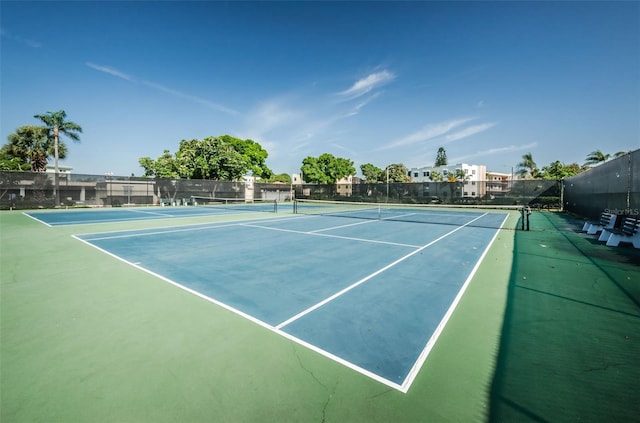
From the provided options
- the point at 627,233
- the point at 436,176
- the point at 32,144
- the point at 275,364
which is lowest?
the point at 275,364

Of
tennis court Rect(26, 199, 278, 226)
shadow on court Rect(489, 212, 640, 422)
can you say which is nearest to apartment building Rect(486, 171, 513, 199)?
tennis court Rect(26, 199, 278, 226)

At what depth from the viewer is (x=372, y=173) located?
8625cm

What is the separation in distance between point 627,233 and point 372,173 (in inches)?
3091

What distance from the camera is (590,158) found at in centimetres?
4231

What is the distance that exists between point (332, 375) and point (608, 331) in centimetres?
373

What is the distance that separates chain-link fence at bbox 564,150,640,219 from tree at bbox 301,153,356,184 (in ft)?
163

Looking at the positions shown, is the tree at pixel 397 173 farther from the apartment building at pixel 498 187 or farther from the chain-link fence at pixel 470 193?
the apartment building at pixel 498 187

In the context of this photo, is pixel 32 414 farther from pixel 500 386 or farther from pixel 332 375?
pixel 500 386

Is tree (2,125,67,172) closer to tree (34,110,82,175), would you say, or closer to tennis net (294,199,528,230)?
tree (34,110,82,175)

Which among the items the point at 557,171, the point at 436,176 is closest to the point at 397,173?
the point at 436,176

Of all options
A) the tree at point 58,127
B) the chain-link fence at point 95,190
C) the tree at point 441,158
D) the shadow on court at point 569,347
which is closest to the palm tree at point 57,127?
the tree at point 58,127

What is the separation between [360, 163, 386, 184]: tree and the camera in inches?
3324

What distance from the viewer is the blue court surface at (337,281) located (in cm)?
330

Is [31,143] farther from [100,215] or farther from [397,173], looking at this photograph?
[397,173]
